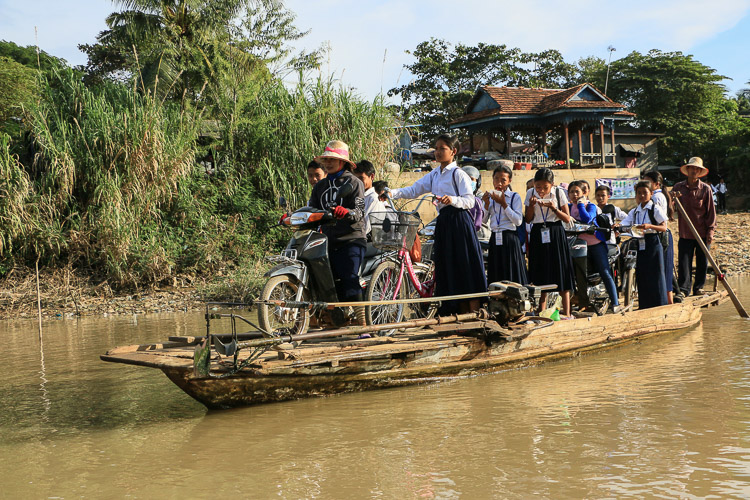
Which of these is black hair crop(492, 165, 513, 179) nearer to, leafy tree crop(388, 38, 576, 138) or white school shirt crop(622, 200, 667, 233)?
white school shirt crop(622, 200, 667, 233)

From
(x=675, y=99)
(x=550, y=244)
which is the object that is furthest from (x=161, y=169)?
(x=675, y=99)

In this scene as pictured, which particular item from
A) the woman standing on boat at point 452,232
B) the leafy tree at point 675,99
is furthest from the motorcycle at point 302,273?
the leafy tree at point 675,99

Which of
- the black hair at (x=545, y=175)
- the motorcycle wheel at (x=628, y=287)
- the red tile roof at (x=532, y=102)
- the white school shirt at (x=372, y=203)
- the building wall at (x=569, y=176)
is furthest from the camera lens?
the red tile roof at (x=532, y=102)

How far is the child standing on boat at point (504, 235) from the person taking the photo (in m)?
6.48

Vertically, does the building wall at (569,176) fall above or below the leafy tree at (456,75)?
below

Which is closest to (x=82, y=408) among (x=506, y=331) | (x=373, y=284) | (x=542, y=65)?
(x=373, y=284)

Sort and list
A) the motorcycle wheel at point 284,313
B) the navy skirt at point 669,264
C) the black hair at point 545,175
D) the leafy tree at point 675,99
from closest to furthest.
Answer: the motorcycle wheel at point 284,313 → the black hair at point 545,175 → the navy skirt at point 669,264 → the leafy tree at point 675,99

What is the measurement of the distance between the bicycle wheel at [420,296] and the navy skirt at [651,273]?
2.53 meters

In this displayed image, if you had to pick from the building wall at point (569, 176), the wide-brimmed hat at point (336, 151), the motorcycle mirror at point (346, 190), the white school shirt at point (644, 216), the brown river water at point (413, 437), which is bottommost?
the brown river water at point (413, 437)

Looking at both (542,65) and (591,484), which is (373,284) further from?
(542,65)

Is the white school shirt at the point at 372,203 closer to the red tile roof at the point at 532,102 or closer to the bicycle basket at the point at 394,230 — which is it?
the bicycle basket at the point at 394,230

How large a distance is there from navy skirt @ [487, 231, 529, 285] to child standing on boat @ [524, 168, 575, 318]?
10.2 inches

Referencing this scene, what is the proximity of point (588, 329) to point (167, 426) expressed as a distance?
12.9 feet

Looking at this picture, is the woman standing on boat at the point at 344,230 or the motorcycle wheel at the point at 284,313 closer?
the motorcycle wheel at the point at 284,313
